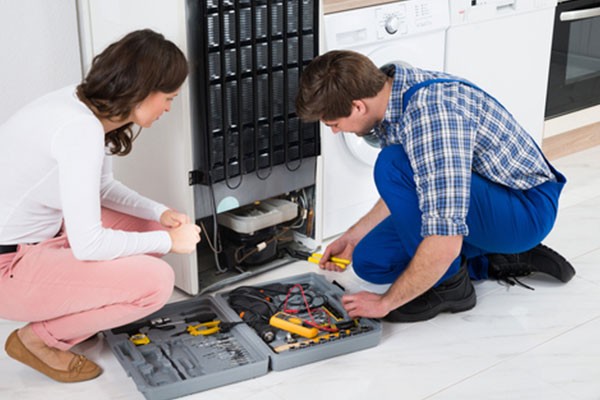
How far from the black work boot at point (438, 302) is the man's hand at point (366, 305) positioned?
14 cm

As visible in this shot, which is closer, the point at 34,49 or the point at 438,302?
the point at 438,302

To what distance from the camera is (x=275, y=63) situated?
2.21m

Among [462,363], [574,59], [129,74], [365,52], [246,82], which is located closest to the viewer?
[129,74]

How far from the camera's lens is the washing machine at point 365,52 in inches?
95.7

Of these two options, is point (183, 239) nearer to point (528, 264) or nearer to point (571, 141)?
point (528, 264)

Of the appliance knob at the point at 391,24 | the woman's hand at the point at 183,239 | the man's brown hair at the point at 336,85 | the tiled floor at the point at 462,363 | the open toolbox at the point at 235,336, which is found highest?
the appliance knob at the point at 391,24

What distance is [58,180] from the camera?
5.82 feet

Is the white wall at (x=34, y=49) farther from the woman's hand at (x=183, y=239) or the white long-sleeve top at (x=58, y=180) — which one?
the woman's hand at (x=183, y=239)

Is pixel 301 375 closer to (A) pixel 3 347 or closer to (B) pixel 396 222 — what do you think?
(B) pixel 396 222

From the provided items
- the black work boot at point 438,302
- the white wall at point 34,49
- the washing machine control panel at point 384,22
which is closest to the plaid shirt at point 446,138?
the black work boot at point 438,302

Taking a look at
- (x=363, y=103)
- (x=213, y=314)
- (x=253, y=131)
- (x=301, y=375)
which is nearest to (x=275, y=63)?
(x=253, y=131)

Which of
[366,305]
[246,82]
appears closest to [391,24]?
[246,82]

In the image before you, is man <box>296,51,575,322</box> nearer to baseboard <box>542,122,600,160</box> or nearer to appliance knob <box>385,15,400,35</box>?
appliance knob <box>385,15,400,35</box>

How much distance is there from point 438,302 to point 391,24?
0.86 m
